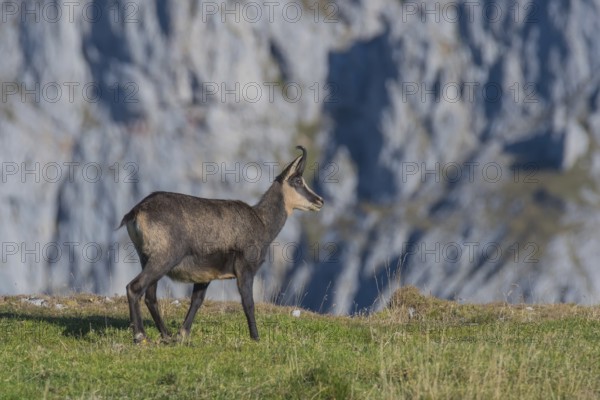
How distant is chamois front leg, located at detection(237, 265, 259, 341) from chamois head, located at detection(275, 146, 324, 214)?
277 cm

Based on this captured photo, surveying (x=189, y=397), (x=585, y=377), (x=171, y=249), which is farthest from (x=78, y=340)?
(x=585, y=377)

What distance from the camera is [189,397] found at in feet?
46.1

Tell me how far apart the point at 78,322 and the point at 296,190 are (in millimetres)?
5863

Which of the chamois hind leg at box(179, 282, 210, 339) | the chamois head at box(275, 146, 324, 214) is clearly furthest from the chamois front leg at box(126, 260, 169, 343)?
the chamois head at box(275, 146, 324, 214)

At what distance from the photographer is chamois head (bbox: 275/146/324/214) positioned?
23.1m

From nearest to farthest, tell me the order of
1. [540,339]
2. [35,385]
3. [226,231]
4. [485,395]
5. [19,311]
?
[485,395] → [35,385] → [540,339] → [226,231] → [19,311]

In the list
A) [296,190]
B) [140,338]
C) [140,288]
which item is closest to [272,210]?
[296,190]

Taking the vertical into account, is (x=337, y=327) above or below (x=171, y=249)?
below

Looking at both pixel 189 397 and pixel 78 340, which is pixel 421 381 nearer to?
pixel 189 397

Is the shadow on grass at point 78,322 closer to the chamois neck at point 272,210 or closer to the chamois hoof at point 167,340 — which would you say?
the chamois hoof at point 167,340

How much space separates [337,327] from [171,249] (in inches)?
175

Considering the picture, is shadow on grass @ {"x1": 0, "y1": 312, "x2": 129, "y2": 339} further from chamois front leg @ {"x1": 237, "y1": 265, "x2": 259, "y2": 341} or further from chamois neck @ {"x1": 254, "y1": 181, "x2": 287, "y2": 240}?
chamois neck @ {"x1": 254, "y1": 181, "x2": 287, "y2": 240}

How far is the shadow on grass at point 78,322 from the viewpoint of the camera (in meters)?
21.2

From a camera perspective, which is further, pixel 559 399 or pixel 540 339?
pixel 540 339
